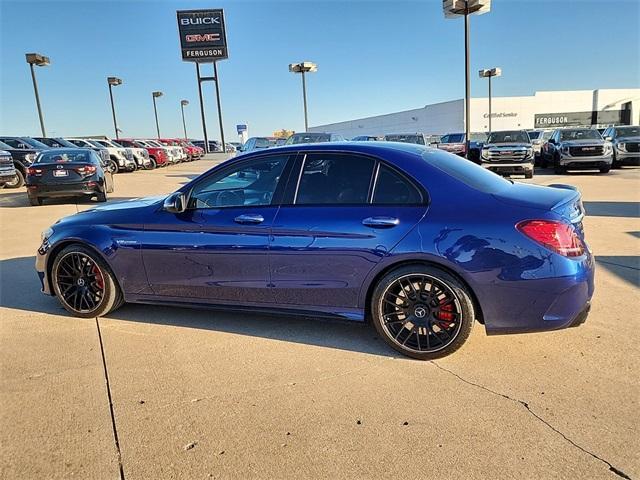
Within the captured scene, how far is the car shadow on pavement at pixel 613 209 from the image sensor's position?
8578mm

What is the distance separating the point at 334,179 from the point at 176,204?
1.33m

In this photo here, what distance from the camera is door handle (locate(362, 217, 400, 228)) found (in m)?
3.22

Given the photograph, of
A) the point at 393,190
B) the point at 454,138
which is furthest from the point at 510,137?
the point at 393,190

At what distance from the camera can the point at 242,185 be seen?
397cm

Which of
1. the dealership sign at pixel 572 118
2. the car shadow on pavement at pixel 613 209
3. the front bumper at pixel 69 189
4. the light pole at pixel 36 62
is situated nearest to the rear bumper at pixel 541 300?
the car shadow on pavement at pixel 613 209

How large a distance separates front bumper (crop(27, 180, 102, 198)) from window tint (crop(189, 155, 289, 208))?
9.28 m

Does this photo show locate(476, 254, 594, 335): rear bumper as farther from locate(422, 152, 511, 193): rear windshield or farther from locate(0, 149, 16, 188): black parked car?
locate(0, 149, 16, 188): black parked car

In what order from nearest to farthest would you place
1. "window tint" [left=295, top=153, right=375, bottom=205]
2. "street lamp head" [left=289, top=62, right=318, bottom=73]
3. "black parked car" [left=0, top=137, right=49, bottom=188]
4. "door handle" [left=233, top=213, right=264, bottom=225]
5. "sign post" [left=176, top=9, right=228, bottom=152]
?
1. "window tint" [left=295, top=153, right=375, bottom=205]
2. "door handle" [left=233, top=213, right=264, bottom=225]
3. "black parked car" [left=0, top=137, right=49, bottom=188]
4. "street lamp head" [left=289, top=62, right=318, bottom=73]
5. "sign post" [left=176, top=9, right=228, bottom=152]

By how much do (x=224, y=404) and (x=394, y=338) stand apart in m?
1.29

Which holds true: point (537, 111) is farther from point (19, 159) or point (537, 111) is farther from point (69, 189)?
point (69, 189)

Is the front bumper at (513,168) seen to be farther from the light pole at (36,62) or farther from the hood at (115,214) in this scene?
the light pole at (36,62)

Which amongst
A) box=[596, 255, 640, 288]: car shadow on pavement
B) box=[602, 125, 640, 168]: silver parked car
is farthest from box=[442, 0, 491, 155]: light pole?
box=[596, 255, 640, 288]: car shadow on pavement

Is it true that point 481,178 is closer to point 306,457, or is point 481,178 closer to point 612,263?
point 306,457

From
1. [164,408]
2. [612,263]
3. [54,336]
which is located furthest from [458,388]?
[612,263]
